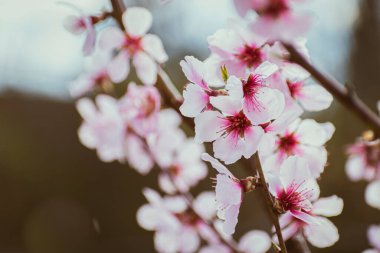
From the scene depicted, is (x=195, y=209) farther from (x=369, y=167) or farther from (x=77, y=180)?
(x=77, y=180)

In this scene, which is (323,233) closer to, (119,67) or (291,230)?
(291,230)

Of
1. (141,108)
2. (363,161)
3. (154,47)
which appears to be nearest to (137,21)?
(154,47)

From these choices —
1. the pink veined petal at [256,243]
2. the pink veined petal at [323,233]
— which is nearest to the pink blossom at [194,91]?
the pink veined petal at [323,233]

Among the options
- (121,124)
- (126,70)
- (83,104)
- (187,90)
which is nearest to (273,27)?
(187,90)

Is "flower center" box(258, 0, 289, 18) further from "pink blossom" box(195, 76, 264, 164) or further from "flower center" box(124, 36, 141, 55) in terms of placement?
"flower center" box(124, 36, 141, 55)

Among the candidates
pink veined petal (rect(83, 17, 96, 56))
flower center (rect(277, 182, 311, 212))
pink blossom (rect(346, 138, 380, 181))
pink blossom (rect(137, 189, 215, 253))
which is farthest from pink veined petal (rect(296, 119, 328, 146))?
pink blossom (rect(137, 189, 215, 253))
